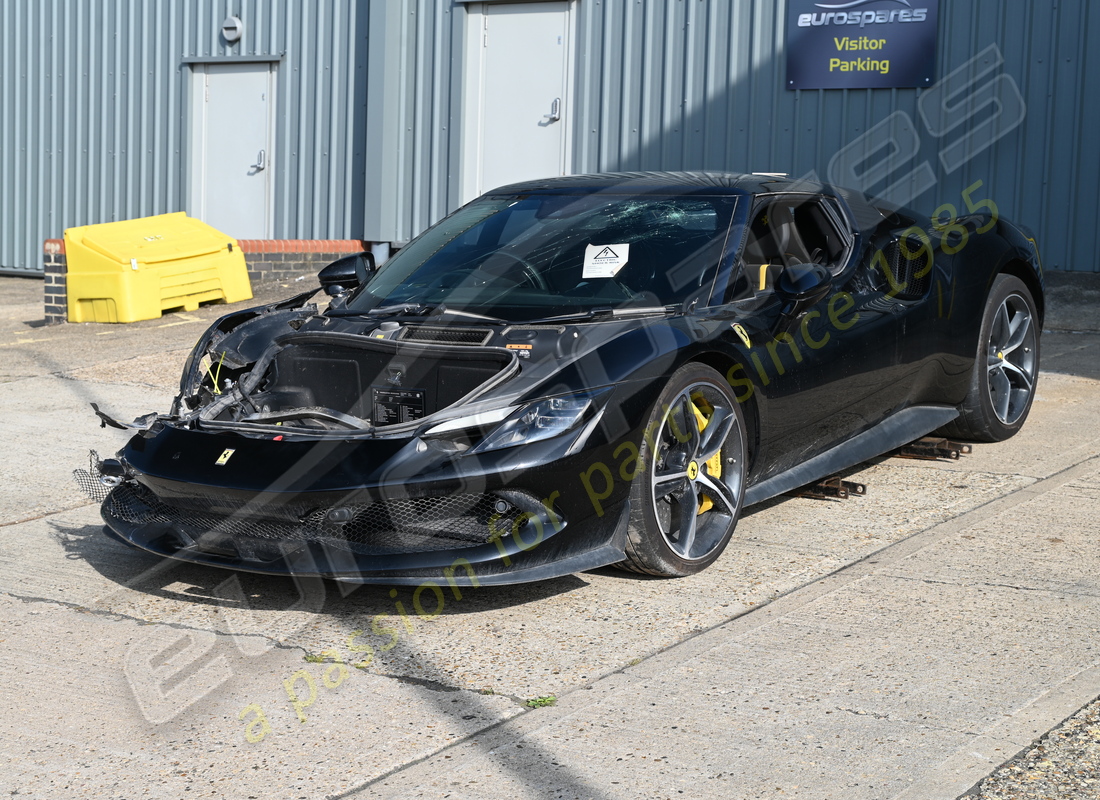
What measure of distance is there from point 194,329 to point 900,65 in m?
6.63

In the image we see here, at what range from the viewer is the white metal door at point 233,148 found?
51.0 ft

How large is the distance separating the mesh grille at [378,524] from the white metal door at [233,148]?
11951 mm

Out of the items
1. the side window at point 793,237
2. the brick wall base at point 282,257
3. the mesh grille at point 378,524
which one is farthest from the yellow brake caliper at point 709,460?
the brick wall base at point 282,257

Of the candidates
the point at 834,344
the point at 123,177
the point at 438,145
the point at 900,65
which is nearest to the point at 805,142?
the point at 900,65

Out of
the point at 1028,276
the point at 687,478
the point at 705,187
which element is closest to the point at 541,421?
the point at 687,478

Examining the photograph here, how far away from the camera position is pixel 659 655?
379cm

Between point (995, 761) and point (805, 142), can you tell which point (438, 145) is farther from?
point (995, 761)

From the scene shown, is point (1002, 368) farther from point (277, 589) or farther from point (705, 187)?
point (277, 589)

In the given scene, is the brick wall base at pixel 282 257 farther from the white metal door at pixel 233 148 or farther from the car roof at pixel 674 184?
the car roof at pixel 674 184

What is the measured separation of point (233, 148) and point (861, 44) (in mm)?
7726

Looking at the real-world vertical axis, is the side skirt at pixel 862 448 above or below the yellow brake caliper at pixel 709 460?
below

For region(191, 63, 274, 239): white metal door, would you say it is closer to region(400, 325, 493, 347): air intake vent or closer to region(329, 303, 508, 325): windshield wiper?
region(329, 303, 508, 325): windshield wiper

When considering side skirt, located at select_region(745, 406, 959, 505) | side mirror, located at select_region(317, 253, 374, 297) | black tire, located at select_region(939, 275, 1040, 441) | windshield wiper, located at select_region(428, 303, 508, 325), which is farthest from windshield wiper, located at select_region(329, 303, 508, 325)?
black tire, located at select_region(939, 275, 1040, 441)

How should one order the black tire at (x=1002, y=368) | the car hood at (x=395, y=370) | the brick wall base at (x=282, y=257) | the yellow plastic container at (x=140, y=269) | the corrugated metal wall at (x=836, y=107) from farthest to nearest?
the brick wall base at (x=282, y=257), the yellow plastic container at (x=140, y=269), the corrugated metal wall at (x=836, y=107), the black tire at (x=1002, y=368), the car hood at (x=395, y=370)
